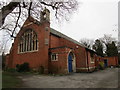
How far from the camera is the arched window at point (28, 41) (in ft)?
70.2

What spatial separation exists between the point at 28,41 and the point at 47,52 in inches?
221

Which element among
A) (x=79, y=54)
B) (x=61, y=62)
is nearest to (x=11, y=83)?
(x=61, y=62)

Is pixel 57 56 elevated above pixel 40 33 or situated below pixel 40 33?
below

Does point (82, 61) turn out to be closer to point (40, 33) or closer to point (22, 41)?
point (40, 33)

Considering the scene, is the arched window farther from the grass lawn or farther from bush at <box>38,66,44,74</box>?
the grass lawn

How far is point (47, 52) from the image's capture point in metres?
19.1

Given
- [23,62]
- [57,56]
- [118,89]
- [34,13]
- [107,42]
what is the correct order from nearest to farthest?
1. [118,89]
2. [34,13]
3. [57,56]
4. [23,62]
5. [107,42]

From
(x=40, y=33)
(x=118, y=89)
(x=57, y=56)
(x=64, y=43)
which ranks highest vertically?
(x=40, y=33)

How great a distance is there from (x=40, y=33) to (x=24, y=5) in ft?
34.9

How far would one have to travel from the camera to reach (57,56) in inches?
716

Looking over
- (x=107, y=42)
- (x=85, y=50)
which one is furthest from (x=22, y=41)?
(x=107, y=42)

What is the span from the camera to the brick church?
58.9ft

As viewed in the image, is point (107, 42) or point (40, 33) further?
point (107, 42)

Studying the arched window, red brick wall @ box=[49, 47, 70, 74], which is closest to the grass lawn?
red brick wall @ box=[49, 47, 70, 74]
